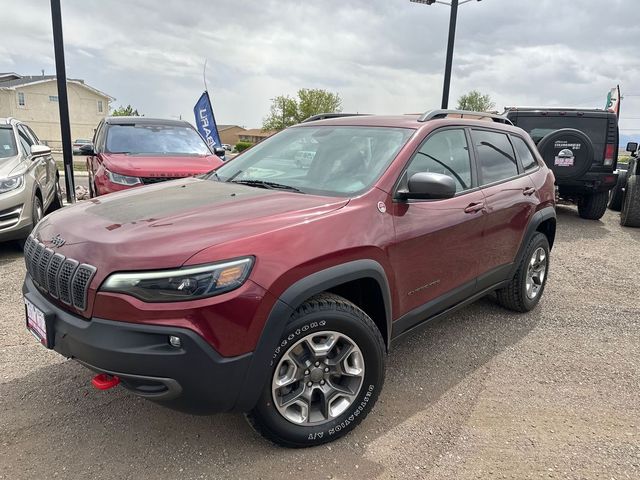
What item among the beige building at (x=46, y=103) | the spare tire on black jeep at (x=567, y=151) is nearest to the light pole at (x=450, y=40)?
the spare tire on black jeep at (x=567, y=151)

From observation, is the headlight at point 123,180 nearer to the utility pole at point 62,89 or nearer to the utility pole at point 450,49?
the utility pole at point 62,89

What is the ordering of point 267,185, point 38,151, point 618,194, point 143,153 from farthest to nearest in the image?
1. point 618,194
2. point 143,153
3. point 38,151
4. point 267,185

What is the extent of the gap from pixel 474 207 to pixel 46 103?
58.0 meters

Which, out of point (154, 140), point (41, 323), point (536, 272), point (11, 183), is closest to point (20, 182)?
point (11, 183)

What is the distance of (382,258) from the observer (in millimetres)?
2662

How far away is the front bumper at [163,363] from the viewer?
201cm

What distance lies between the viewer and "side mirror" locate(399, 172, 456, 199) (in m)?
2.72

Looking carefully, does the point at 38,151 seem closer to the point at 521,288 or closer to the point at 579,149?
the point at 521,288

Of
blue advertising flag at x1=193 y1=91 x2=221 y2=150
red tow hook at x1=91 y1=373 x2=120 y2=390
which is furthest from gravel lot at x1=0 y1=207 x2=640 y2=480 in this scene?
blue advertising flag at x1=193 y1=91 x2=221 y2=150

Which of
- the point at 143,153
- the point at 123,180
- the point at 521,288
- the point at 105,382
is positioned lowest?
the point at 521,288

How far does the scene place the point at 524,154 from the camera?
448 cm

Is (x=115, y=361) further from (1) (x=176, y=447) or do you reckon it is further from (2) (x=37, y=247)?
(2) (x=37, y=247)

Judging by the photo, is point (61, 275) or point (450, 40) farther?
point (450, 40)

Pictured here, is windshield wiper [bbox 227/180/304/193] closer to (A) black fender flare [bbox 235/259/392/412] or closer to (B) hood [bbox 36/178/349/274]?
(B) hood [bbox 36/178/349/274]
